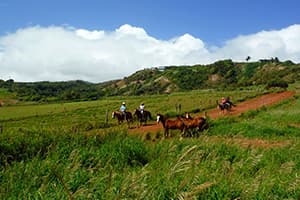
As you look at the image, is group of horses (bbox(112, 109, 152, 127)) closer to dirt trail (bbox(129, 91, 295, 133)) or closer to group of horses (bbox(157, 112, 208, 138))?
dirt trail (bbox(129, 91, 295, 133))

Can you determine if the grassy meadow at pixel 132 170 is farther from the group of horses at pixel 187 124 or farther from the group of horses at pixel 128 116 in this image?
the group of horses at pixel 128 116

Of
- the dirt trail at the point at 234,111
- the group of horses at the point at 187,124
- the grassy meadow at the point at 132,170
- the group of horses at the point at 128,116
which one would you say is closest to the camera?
the grassy meadow at the point at 132,170

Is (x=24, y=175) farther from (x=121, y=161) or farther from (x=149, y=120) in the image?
(x=149, y=120)

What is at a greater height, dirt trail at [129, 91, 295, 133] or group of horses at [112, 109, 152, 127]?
group of horses at [112, 109, 152, 127]

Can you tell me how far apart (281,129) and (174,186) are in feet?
60.0

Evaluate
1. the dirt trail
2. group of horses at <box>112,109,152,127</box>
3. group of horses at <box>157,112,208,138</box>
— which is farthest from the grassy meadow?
group of horses at <box>112,109,152,127</box>

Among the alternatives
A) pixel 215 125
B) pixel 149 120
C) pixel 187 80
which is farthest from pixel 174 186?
pixel 187 80

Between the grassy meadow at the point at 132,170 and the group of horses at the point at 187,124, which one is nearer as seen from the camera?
the grassy meadow at the point at 132,170

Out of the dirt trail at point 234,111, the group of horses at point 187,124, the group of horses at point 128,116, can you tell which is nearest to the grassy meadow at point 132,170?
the dirt trail at point 234,111

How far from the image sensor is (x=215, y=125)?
25422 mm

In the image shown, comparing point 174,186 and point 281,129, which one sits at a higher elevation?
point 174,186

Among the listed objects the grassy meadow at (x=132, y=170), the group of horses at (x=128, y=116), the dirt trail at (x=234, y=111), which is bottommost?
the dirt trail at (x=234, y=111)

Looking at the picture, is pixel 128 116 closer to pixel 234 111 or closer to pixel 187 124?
pixel 187 124

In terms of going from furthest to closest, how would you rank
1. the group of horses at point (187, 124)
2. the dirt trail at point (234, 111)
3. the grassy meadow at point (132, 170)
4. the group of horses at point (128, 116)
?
the group of horses at point (128, 116)
the dirt trail at point (234, 111)
the group of horses at point (187, 124)
the grassy meadow at point (132, 170)
